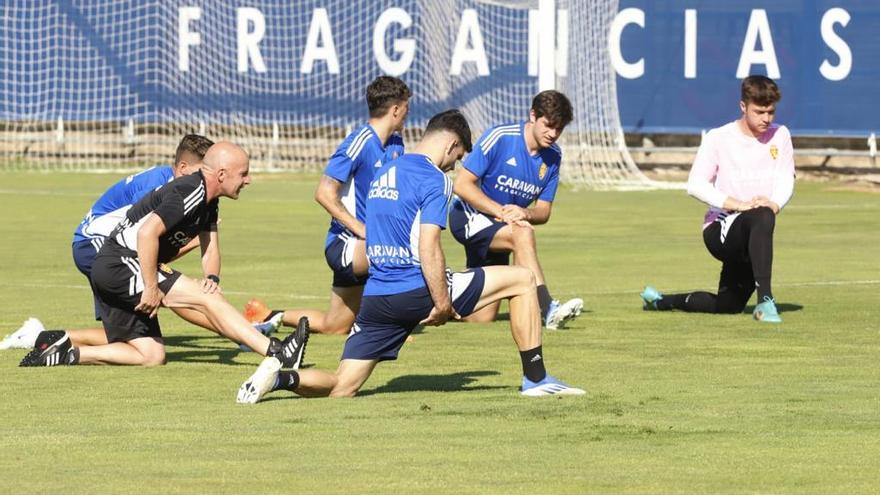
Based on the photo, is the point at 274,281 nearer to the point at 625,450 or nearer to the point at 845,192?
the point at 625,450

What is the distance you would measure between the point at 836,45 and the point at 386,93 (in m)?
20.5

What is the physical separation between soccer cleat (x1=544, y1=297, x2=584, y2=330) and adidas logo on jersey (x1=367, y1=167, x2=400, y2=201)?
3994mm

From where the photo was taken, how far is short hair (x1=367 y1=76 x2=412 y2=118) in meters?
13.1

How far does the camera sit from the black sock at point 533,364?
10.1m

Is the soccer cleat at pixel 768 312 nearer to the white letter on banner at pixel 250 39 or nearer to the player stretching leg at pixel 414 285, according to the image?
the player stretching leg at pixel 414 285

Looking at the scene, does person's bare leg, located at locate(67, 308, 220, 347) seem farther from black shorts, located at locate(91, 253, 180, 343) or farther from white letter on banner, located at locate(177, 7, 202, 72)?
white letter on banner, located at locate(177, 7, 202, 72)

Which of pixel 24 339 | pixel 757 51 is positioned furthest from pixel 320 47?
pixel 24 339

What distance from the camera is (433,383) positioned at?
1092 centimetres

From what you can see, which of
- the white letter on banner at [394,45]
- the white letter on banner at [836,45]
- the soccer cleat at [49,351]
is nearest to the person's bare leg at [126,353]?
the soccer cleat at [49,351]

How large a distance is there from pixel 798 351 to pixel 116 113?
84.6 ft

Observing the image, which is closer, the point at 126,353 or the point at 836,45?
the point at 126,353

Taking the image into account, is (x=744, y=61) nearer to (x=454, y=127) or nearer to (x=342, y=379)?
(x=454, y=127)

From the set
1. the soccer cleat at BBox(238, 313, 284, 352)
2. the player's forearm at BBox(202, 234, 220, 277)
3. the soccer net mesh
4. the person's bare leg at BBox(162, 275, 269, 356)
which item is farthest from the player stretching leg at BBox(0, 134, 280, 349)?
the soccer net mesh

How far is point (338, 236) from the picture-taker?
13516mm
